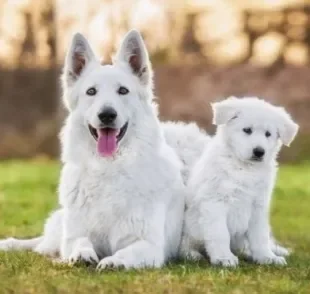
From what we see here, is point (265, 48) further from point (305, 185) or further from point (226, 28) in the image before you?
point (305, 185)

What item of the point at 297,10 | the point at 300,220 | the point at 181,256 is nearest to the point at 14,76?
the point at 297,10

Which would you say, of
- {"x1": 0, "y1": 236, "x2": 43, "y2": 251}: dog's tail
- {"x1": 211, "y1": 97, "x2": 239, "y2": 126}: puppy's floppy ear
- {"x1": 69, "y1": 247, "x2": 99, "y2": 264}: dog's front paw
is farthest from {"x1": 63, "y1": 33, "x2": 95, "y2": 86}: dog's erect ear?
{"x1": 0, "y1": 236, "x2": 43, "y2": 251}: dog's tail

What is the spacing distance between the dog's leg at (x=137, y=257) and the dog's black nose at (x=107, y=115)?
3.01 ft

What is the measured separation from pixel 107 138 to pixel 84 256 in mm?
868

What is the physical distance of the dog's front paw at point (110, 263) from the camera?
6.11 meters

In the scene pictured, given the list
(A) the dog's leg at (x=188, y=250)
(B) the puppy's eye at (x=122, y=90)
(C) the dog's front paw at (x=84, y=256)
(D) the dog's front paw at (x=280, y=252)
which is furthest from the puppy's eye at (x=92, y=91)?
(D) the dog's front paw at (x=280, y=252)

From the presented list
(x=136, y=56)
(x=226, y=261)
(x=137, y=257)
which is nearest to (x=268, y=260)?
(x=226, y=261)

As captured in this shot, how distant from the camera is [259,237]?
274 inches

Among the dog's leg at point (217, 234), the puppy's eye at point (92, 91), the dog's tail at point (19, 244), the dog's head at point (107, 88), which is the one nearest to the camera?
the dog's head at point (107, 88)

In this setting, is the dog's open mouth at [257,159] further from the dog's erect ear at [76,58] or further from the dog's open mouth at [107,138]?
the dog's erect ear at [76,58]

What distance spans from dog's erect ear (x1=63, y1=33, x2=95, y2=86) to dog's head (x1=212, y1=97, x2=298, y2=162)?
1.07m

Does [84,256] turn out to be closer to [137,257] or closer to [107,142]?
[137,257]

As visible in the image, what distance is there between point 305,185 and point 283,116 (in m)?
10.3

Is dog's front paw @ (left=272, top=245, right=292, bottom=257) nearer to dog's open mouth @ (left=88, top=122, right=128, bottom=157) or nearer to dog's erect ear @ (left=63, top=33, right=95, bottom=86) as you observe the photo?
dog's open mouth @ (left=88, top=122, right=128, bottom=157)
